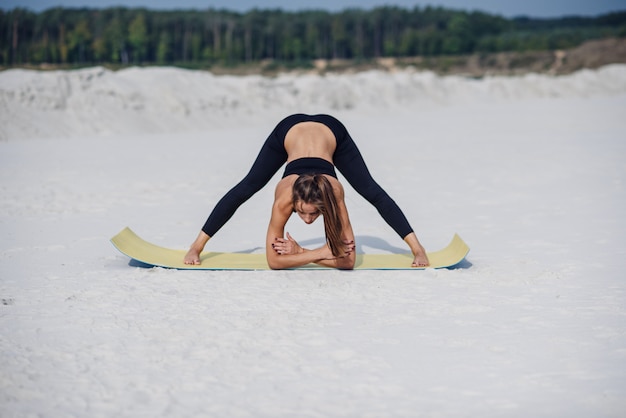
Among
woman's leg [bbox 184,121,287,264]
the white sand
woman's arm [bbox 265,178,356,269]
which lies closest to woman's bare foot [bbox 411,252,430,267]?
the white sand

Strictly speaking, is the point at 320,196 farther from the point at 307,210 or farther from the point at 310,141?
the point at 310,141

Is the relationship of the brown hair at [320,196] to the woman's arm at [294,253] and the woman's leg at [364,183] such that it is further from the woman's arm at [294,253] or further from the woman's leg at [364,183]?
the woman's leg at [364,183]

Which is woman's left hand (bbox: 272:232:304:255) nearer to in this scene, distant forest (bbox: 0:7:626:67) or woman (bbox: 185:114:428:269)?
woman (bbox: 185:114:428:269)

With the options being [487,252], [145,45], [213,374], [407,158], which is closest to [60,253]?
[213,374]

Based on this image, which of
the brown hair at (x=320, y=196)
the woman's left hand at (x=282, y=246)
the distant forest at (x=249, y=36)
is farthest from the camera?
the distant forest at (x=249, y=36)

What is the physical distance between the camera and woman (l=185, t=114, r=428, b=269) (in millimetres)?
5371

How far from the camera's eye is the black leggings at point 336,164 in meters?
5.82

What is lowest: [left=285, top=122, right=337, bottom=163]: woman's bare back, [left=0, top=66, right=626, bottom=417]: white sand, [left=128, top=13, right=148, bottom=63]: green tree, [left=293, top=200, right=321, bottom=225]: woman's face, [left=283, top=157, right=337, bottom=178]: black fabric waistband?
[left=0, top=66, right=626, bottom=417]: white sand

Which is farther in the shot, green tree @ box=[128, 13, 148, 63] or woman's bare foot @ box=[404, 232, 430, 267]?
green tree @ box=[128, 13, 148, 63]

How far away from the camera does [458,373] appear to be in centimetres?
373

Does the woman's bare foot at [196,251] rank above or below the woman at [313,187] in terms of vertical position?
below

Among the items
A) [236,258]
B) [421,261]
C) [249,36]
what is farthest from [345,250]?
[249,36]

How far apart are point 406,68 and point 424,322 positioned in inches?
1836

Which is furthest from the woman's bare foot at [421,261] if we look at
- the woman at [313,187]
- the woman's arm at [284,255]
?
the woman's arm at [284,255]
